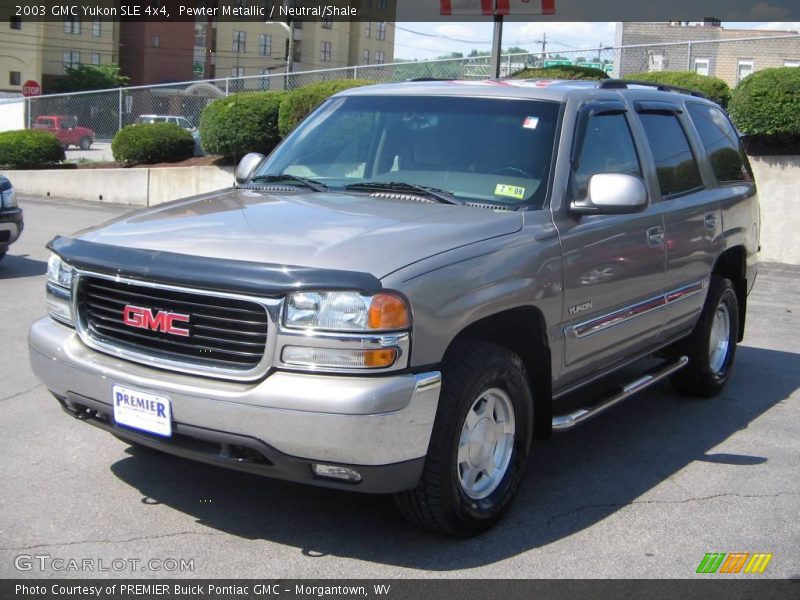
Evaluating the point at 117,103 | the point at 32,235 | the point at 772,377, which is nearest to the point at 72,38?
the point at 117,103

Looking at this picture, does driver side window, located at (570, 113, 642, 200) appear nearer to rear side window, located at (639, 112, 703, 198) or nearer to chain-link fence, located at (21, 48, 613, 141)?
rear side window, located at (639, 112, 703, 198)

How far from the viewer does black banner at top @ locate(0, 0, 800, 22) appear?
1359 cm

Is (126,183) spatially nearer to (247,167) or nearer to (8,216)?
(8,216)

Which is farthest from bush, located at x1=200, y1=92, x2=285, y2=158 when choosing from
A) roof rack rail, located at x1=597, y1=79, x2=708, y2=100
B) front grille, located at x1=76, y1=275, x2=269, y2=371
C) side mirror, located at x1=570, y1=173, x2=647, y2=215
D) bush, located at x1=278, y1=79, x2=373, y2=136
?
front grille, located at x1=76, y1=275, x2=269, y2=371

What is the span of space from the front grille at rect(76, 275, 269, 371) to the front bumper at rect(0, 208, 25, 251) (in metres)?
6.97

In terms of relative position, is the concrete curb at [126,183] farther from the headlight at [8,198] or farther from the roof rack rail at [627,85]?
the roof rack rail at [627,85]

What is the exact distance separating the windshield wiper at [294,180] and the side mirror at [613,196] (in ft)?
4.29

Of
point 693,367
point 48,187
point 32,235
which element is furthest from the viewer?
point 48,187

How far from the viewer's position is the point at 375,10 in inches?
3319

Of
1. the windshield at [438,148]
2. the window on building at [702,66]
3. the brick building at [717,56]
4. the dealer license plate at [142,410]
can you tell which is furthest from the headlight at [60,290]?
the window on building at [702,66]

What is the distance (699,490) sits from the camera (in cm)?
502

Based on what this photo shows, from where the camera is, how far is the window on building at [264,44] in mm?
75875

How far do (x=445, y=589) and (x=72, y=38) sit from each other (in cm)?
7267

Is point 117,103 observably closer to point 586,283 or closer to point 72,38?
point 586,283
